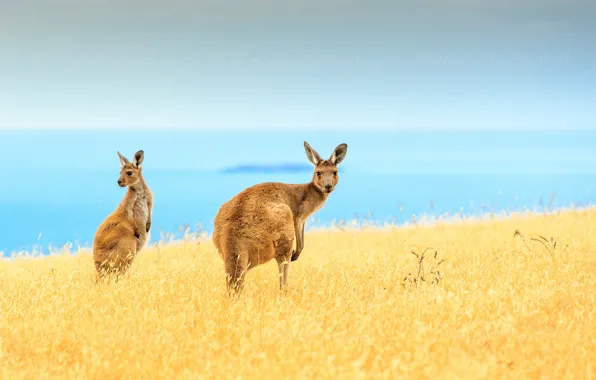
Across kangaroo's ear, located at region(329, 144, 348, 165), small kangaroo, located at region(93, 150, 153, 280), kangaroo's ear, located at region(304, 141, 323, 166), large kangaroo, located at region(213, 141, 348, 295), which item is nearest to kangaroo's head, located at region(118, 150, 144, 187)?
small kangaroo, located at region(93, 150, 153, 280)

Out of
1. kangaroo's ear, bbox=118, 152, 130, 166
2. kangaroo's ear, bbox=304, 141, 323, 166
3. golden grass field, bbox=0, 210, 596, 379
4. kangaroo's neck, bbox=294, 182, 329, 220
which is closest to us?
golden grass field, bbox=0, 210, 596, 379

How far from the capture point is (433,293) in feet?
24.9

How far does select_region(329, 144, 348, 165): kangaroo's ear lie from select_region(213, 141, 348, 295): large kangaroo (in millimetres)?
810

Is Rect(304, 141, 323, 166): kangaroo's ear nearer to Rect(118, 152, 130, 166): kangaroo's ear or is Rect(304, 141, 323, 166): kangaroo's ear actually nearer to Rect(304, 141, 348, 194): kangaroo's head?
Rect(304, 141, 348, 194): kangaroo's head

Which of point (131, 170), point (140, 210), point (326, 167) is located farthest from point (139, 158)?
point (326, 167)

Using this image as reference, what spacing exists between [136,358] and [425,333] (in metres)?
2.48

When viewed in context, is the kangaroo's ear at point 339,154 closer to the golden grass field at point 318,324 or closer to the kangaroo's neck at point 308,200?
the kangaroo's neck at point 308,200

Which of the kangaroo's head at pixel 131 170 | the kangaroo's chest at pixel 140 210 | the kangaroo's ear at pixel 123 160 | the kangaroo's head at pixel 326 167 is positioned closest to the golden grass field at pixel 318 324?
the kangaroo's chest at pixel 140 210

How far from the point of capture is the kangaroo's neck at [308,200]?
29.4 feet

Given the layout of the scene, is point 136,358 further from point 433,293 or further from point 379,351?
point 433,293

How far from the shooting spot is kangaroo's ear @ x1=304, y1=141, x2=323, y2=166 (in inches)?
360

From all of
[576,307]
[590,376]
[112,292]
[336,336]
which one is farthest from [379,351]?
[112,292]

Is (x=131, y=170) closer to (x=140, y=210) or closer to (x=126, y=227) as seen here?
(x=140, y=210)

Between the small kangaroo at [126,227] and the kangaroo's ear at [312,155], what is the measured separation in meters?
2.61
